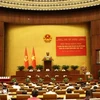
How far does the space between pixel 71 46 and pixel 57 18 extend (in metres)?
2.50

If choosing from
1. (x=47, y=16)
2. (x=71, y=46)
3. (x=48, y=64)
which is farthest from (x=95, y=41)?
(x=47, y=16)

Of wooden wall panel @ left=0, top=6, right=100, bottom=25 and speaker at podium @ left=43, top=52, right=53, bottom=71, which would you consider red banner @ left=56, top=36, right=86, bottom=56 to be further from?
speaker at podium @ left=43, top=52, right=53, bottom=71

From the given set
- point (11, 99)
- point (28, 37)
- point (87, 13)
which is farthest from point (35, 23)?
point (11, 99)

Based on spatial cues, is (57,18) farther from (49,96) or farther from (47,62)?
(49,96)

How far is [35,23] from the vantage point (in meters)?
18.5

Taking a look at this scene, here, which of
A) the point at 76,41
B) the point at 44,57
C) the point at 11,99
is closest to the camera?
the point at 11,99

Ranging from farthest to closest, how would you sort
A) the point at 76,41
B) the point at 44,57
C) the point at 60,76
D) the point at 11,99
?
the point at 76,41 < the point at 44,57 < the point at 60,76 < the point at 11,99

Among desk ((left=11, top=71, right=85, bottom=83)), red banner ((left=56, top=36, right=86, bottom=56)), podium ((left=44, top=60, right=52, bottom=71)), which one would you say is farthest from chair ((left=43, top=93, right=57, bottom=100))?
red banner ((left=56, top=36, right=86, bottom=56))

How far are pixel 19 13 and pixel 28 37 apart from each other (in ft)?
6.59

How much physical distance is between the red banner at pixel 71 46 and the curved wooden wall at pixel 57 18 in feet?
3.24

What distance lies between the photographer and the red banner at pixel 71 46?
1822cm

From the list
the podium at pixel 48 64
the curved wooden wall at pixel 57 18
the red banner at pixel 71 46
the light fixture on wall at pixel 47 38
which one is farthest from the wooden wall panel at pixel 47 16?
the podium at pixel 48 64

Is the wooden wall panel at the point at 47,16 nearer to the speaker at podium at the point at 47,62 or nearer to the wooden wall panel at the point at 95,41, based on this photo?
the wooden wall panel at the point at 95,41

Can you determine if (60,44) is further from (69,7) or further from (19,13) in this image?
(19,13)
